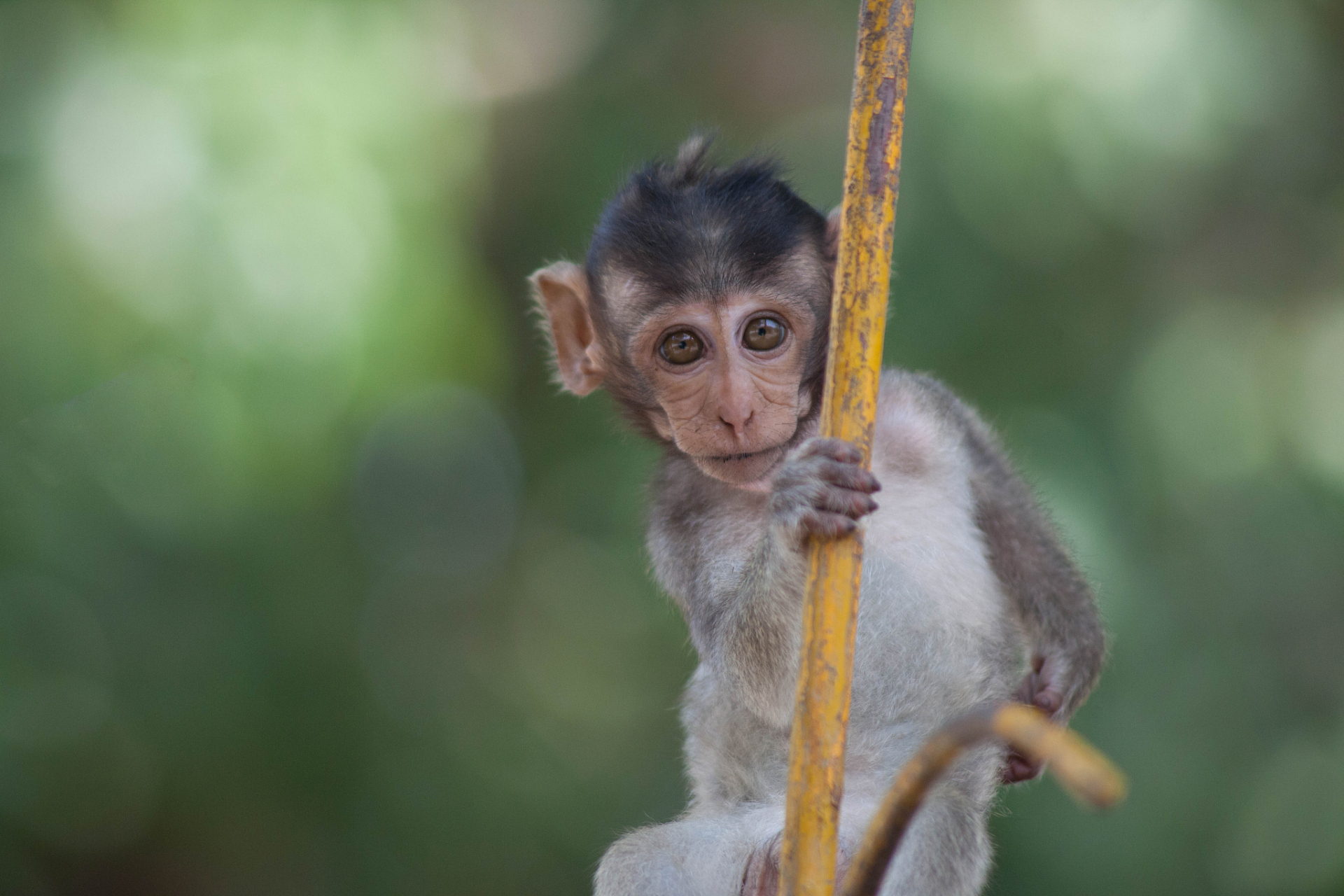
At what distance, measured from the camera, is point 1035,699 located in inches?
112

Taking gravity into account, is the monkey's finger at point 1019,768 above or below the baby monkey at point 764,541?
below

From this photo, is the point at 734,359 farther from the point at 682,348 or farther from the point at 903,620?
the point at 903,620

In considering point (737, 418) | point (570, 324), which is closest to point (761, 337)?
point (737, 418)

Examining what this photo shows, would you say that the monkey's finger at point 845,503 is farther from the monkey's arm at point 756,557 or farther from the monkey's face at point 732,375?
the monkey's face at point 732,375

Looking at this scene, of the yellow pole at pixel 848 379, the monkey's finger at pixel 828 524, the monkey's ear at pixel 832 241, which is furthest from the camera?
the monkey's ear at pixel 832 241

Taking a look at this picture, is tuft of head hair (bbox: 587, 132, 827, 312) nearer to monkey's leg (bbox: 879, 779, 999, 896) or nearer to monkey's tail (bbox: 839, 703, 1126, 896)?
monkey's leg (bbox: 879, 779, 999, 896)

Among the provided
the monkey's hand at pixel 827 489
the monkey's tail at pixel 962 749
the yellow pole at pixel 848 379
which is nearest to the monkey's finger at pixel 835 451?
the monkey's hand at pixel 827 489

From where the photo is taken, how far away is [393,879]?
15.3ft

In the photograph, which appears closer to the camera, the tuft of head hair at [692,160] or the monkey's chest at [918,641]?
the monkey's chest at [918,641]

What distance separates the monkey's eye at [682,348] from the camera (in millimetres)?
2492

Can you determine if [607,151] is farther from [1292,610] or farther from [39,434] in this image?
[1292,610]

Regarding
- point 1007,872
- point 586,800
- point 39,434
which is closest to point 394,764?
point 586,800

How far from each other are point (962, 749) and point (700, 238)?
66.6 inches

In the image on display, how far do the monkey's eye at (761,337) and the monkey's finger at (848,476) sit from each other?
0.75m
